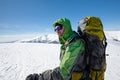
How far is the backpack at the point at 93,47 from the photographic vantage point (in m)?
2.89

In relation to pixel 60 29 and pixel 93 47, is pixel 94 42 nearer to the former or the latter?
pixel 93 47

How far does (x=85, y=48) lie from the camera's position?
113 inches

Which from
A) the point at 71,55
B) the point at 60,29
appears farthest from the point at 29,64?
the point at 71,55

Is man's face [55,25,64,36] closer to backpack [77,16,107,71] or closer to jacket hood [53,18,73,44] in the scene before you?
jacket hood [53,18,73,44]

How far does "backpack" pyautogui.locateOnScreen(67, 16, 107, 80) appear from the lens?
2.89 m

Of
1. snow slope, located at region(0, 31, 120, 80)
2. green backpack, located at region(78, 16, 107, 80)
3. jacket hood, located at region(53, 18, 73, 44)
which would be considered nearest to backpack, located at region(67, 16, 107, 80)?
green backpack, located at region(78, 16, 107, 80)

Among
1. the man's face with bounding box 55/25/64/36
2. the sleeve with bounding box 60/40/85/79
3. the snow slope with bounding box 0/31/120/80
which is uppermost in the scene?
the man's face with bounding box 55/25/64/36

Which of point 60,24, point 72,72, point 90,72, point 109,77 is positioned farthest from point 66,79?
point 109,77

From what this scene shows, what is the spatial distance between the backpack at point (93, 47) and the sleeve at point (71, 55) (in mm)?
143

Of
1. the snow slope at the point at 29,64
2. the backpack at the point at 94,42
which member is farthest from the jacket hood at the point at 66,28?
the snow slope at the point at 29,64

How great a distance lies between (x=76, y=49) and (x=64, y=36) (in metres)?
0.56

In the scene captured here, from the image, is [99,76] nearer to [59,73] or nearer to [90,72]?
[90,72]

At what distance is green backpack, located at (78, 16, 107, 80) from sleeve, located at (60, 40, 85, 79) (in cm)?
19

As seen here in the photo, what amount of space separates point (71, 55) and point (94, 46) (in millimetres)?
469
